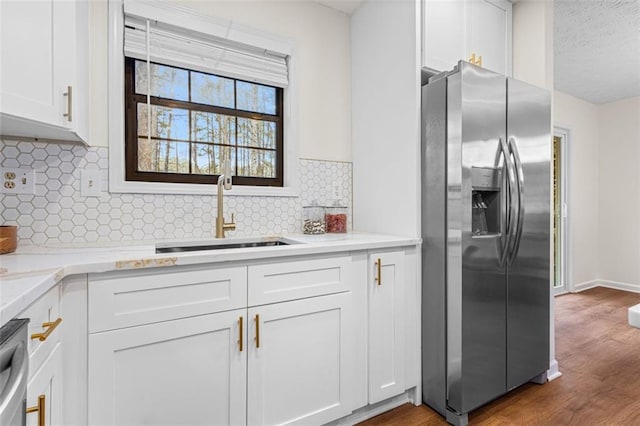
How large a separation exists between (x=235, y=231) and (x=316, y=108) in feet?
3.44

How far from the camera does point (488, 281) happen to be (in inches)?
71.9

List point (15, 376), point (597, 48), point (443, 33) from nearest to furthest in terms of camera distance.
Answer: point (15, 376), point (443, 33), point (597, 48)

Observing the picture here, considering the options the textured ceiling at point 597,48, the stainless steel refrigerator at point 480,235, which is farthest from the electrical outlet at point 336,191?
the textured ceiling at point 597,48

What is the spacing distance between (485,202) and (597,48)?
2.53m

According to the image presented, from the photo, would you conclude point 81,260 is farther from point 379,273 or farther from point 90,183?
point 379,273

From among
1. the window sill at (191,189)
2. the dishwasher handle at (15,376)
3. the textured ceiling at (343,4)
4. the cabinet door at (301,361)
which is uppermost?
the textured ceiling at (343,4)

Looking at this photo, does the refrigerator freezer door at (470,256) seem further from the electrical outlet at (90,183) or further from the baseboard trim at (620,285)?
the baseboard trim at (620,285)

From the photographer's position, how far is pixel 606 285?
4.71 metres

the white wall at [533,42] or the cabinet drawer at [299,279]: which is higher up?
the white wall at [533,42]

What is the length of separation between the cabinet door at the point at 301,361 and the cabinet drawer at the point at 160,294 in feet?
0.54

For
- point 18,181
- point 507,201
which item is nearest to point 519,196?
point 507,201

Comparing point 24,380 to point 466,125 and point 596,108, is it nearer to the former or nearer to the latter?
point 466,125

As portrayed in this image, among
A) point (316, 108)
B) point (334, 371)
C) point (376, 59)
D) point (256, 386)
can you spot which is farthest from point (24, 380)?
point (376, 59)

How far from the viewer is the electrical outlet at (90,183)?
167 centimetres
